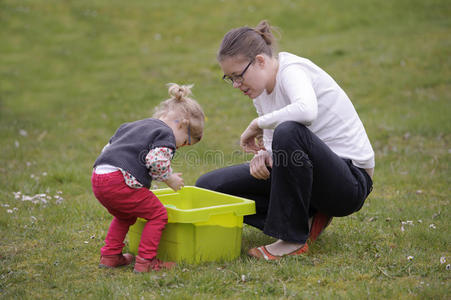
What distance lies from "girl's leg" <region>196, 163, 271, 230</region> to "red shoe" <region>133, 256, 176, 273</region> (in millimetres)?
780

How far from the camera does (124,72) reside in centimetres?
1159

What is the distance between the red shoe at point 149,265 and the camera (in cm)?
327

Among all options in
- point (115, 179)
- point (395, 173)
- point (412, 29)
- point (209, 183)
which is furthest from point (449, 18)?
point (115, 179)

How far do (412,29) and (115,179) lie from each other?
11279 mm

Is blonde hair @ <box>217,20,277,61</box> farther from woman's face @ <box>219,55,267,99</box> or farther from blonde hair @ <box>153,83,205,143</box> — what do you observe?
blonde hair @ <box>153,83,205,143</box>

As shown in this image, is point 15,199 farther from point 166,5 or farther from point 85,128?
point 166,5

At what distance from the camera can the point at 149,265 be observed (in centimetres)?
329

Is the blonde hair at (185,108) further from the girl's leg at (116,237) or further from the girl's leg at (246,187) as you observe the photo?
the girl's leg at (116,237)

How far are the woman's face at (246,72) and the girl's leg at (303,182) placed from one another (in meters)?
0.41

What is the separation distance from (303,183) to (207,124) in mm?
5179

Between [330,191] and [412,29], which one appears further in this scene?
[412,29]

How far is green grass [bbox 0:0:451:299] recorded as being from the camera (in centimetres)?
310

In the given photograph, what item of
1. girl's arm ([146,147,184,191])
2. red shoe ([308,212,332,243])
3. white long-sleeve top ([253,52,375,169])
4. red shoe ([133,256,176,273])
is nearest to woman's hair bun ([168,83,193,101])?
girl's arm ([146,147,184,191])

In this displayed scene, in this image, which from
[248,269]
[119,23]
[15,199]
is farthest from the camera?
[119,23]
